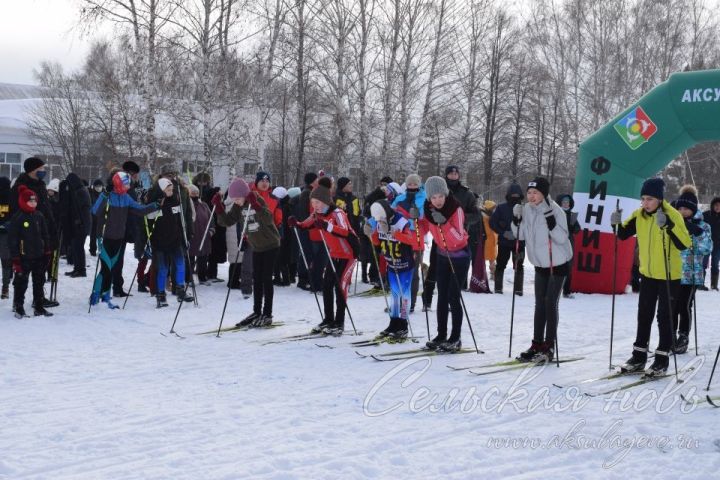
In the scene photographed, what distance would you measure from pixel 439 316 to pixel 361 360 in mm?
899

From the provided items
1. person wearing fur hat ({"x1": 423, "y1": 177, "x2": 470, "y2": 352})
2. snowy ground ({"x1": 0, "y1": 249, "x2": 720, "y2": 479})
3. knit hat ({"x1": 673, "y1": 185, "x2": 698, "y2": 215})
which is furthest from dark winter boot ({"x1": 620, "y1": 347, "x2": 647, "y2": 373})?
knit hat ({"x1": 673, "y1": 185, "x2": 698, "y2": 215})

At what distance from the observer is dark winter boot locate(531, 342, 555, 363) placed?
6.52 meters

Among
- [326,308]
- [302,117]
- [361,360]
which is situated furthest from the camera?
[302,117]

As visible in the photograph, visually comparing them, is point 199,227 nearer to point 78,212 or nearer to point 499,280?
point 78,212

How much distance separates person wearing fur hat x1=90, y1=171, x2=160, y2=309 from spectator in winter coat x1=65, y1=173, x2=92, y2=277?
1935 millimetres

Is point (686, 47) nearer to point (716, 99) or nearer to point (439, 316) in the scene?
point (716, 99)

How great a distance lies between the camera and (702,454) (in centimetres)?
426

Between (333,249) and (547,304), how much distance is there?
2356 mm

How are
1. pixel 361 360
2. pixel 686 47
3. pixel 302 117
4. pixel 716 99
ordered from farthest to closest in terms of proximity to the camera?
pixel 686 47 → pixel 302 117 → pixel 716 99 → pixel 361 360

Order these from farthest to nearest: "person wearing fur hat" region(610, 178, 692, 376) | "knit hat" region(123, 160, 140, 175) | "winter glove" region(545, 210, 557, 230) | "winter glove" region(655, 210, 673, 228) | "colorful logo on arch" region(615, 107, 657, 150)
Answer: "colorful logo on arch" region(615, 107, 657, 150) < "knit hat" region(123, 160, 140, 175) < "winter glove" region(545, 210, 557, 230) < "person wearing fur hat" region(610, 178, 692, 376) < "winter glove" region(655, 210, 673, 228)

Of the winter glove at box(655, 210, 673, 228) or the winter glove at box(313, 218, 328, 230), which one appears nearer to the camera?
the winter glove at box(655, 210, 673, 228)

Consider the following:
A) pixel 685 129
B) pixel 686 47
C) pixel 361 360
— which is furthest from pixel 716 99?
pixel 686 47

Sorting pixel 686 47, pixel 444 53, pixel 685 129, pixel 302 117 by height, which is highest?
pixel 686 47

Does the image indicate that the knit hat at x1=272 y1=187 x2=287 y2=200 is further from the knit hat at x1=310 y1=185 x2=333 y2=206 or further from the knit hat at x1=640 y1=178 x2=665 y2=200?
the knit hat at x1=640 y1=178 x2=665 y2=200
